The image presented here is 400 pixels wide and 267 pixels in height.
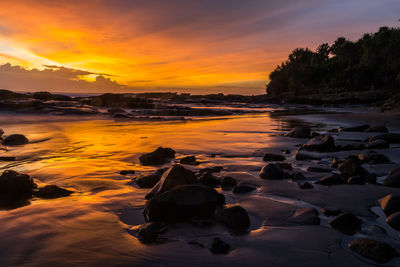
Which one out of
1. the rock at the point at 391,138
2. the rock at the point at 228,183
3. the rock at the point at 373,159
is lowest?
the rock at the point at 228,183

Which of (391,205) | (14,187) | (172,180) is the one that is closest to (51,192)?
(14,187)

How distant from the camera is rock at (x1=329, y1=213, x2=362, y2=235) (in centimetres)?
215

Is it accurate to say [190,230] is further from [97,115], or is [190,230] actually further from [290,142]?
[97,115]

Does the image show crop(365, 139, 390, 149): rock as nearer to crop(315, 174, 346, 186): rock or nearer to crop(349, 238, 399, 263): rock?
crop(315, 174, 346, 186): rock

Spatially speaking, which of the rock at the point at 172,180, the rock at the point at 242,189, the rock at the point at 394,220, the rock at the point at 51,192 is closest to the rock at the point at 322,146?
the rock at the point at 242,189

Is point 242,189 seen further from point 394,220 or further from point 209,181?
point 394,220

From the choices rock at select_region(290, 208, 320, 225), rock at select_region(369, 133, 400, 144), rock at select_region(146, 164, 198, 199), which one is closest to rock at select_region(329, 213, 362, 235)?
rock at select_region(290, 208, 320, 225)

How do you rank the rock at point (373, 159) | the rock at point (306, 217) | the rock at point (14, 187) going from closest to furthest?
the rock at point (306, 217), the rock at point (14, 187), the rock at point (373, 159)

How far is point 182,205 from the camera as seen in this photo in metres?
2.35

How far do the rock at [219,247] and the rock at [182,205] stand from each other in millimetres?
459

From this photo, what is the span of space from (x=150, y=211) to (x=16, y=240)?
95 centimetres

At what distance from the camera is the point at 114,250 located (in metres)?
1.88

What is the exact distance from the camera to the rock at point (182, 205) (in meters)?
2.33

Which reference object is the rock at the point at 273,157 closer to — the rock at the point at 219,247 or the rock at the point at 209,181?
the rock at the point at 209,181
